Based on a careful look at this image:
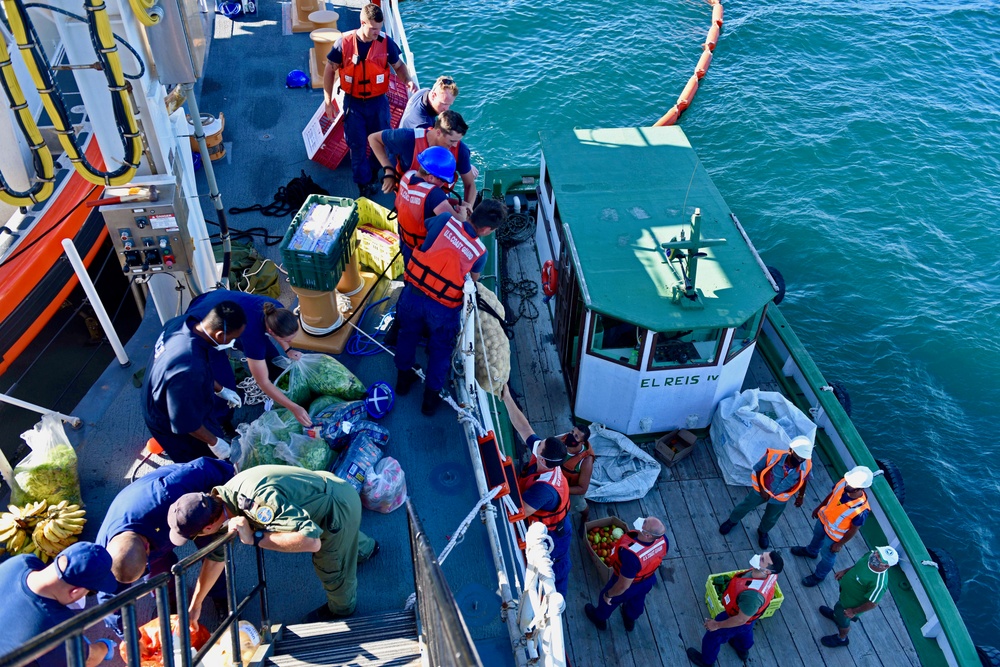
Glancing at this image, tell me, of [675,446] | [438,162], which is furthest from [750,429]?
[438,162]

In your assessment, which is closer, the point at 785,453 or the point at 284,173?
the point at 785,453

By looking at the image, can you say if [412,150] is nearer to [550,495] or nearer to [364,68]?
[364,68]

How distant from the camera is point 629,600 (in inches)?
253

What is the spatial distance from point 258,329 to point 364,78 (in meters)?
3.59

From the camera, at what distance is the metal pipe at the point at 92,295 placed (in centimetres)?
505

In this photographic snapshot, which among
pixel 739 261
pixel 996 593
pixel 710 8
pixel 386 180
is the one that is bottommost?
pixel 996 593

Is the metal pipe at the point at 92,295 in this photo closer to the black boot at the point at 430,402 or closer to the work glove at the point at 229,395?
the work glove at the point at 229,395

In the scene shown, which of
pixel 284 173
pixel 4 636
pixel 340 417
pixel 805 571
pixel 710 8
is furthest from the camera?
pixel 710 8

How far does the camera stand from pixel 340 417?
5.47 metres

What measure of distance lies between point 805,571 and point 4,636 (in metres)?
6.57

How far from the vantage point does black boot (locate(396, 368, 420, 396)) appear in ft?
19.4

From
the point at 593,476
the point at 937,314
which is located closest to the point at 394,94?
the point at 593,476

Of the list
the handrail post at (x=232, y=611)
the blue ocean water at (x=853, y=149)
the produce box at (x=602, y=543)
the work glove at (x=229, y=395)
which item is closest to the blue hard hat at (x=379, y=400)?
the work glove at (x=229, y=395)

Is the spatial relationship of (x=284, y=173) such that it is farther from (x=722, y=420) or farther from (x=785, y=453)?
(x=785, y=453)
